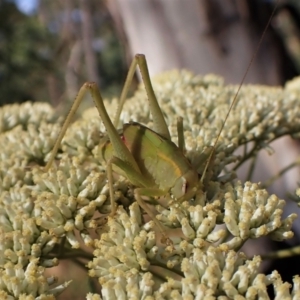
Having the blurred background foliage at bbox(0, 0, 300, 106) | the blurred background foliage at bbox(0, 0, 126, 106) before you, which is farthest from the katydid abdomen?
the blurred background foliage at bbox(0, 0, 126, 106)

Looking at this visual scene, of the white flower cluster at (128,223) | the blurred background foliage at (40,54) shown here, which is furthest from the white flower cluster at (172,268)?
the blurred background foliage at (40,54)

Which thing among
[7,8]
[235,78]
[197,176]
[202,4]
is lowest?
[197,176]

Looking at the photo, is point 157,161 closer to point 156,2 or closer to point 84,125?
point 84,125

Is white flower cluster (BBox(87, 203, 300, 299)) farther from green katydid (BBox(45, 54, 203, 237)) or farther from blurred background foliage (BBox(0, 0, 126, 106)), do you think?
blurred background foliage (BBox(0, 0, 126, 106))

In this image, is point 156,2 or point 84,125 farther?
point 156,2

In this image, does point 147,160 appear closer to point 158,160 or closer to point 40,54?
point 158,160

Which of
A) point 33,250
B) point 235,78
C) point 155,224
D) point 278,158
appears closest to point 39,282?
point 33,250

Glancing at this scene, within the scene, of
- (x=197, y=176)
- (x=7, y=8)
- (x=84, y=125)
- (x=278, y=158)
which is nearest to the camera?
(x=197, y=176)

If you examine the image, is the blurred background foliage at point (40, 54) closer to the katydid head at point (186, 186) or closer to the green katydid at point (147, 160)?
the green katydid at point (147, 160)
